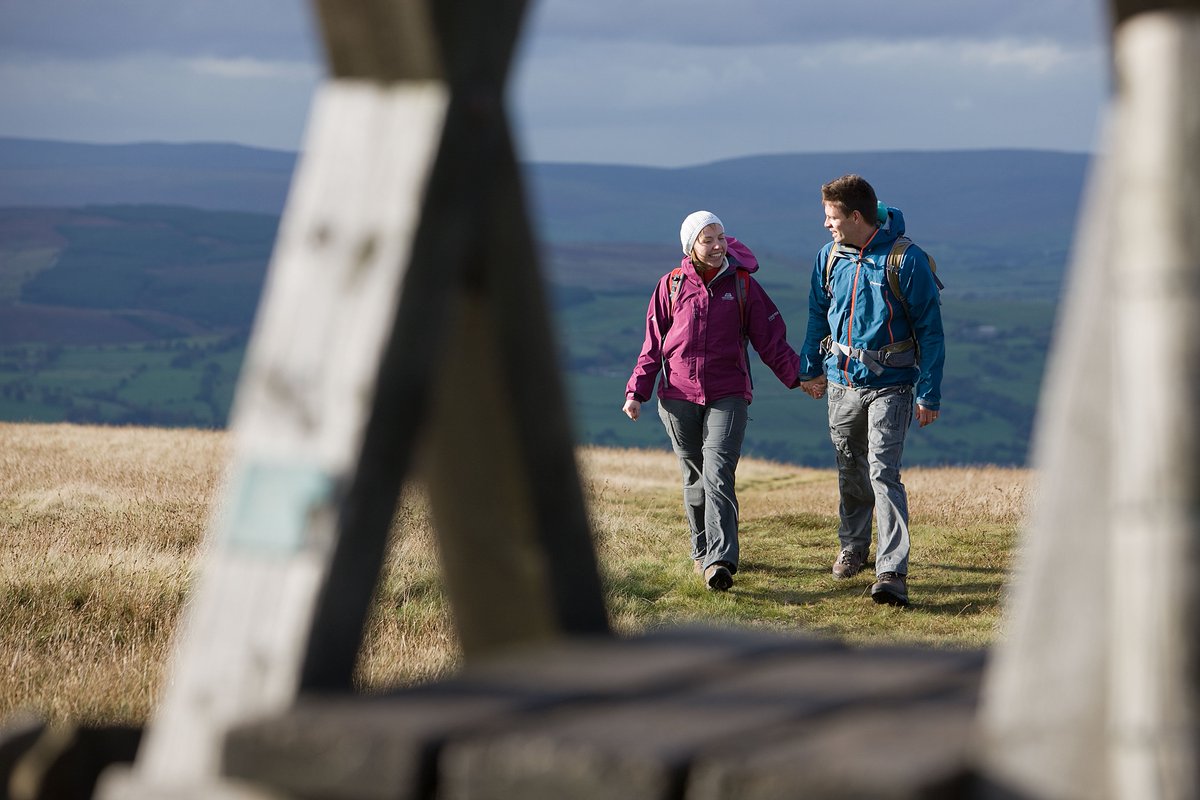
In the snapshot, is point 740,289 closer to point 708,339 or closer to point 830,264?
point 708,339

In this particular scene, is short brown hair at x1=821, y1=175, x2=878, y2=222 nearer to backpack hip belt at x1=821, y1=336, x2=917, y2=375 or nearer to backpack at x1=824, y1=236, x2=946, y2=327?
backpack at x1=824, y1=236, x2=946, y2=327

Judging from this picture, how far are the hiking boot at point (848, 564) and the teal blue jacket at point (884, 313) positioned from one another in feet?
5.41

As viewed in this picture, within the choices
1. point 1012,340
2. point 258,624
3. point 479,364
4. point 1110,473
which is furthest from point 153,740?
point 1012,340

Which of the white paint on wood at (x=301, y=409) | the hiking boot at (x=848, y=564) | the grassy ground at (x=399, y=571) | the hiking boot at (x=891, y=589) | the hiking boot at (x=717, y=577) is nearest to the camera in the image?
the white paint on wood at (x=301, y=409)

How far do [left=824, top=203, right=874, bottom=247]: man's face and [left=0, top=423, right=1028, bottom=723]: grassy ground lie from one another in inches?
91.0

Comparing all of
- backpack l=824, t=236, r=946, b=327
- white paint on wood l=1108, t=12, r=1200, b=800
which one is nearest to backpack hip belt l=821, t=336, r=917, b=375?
backpack l=824, t=236, r=946, b=327

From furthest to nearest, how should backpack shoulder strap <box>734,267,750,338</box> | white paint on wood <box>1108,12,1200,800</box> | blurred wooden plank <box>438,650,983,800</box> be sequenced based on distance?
backpack shoulder strap <box>734,267,750,338</box> < blurred wooden plank <box>438,650,983,800</box> < white paint on wood <box>1108,12,1200,800</box>

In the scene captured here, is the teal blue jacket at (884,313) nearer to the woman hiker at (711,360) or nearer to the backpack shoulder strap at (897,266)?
the backpack shoulder strap at (897,266)

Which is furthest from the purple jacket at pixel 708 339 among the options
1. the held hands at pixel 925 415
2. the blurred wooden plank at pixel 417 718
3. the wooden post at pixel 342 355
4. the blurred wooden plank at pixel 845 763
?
the blurred wooden plank at pixel 845 763

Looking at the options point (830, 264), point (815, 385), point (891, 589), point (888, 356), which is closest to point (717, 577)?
point (891, 589)

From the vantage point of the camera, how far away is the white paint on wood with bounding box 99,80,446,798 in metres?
2.08

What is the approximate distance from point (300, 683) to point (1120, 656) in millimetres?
1133

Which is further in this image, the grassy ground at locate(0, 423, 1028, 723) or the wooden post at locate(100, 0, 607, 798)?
the grassy ground at locate(0, 423, 1028, 723)

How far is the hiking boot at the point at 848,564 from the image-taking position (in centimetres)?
971
